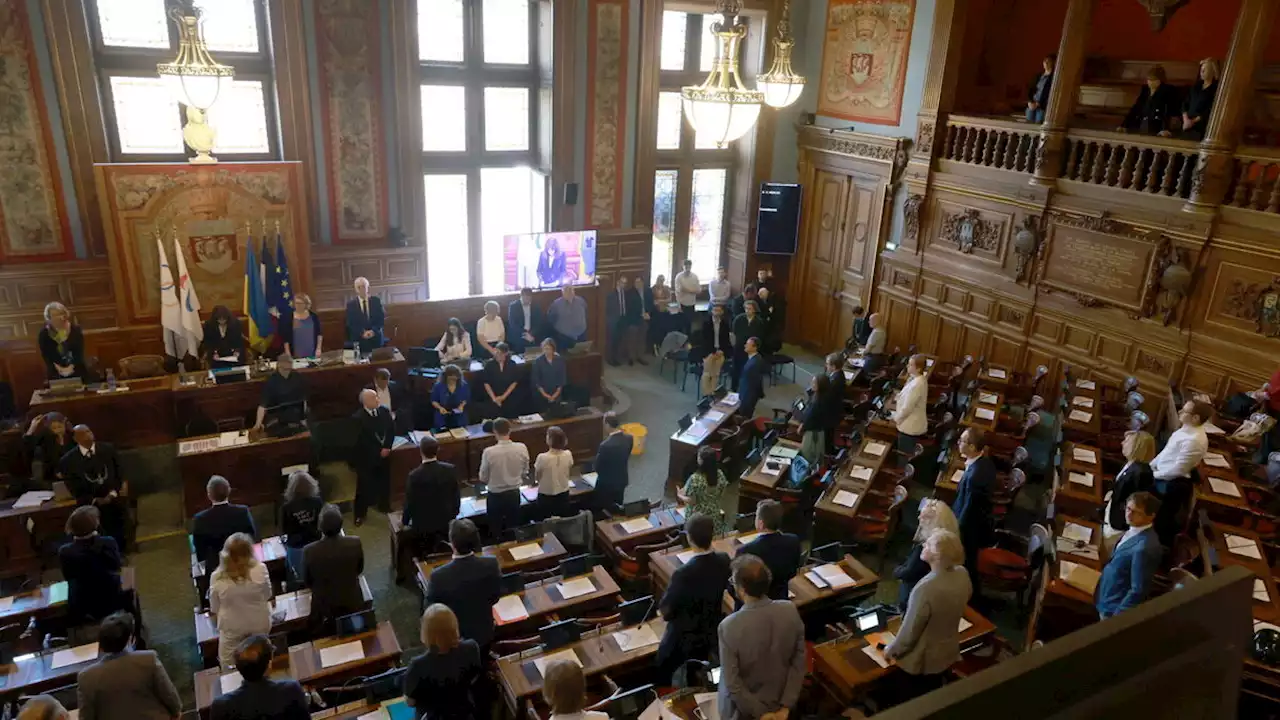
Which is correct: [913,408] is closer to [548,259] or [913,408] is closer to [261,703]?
[548,259]

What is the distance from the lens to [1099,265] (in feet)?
31.8

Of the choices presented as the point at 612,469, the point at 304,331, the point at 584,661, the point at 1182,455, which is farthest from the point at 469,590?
the point at 304,331

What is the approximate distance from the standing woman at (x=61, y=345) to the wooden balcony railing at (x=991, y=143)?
1070 centimetres

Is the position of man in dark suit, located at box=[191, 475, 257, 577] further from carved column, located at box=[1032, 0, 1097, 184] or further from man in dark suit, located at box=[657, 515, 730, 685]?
carved column, located at box=[1032, 0, 1097, 184]

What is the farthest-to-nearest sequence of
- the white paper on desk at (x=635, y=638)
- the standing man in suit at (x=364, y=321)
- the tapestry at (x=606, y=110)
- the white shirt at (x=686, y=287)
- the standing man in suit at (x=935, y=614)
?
the white shirt at (x=686, y=287), the tapestry at (x=606, y=110), the standing man in suit at (x=364, y=321), the white paper on desk at (x=635, y=638), the standing man in suit at (x=935, y=614)

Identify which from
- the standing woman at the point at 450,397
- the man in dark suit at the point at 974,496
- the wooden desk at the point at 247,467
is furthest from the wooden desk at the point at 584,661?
the standing woman at the point at 450,397

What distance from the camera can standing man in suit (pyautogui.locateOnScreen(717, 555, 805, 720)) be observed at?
387cm

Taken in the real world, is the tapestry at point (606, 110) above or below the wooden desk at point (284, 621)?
above

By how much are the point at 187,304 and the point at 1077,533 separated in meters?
9.49

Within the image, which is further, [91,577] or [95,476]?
[95,476]

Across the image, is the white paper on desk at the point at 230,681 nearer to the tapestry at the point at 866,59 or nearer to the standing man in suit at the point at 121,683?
the standing man in suit at the point at 121,683

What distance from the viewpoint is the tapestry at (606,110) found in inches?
470

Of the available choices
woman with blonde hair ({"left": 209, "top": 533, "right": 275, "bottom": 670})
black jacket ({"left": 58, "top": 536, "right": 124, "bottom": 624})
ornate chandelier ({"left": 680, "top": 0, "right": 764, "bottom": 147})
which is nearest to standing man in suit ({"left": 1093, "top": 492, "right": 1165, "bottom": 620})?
ornate chandelier ({"left": 680, "top": 0, "right": 764, "bottom": 147})

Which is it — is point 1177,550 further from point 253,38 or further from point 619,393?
point 253,38
